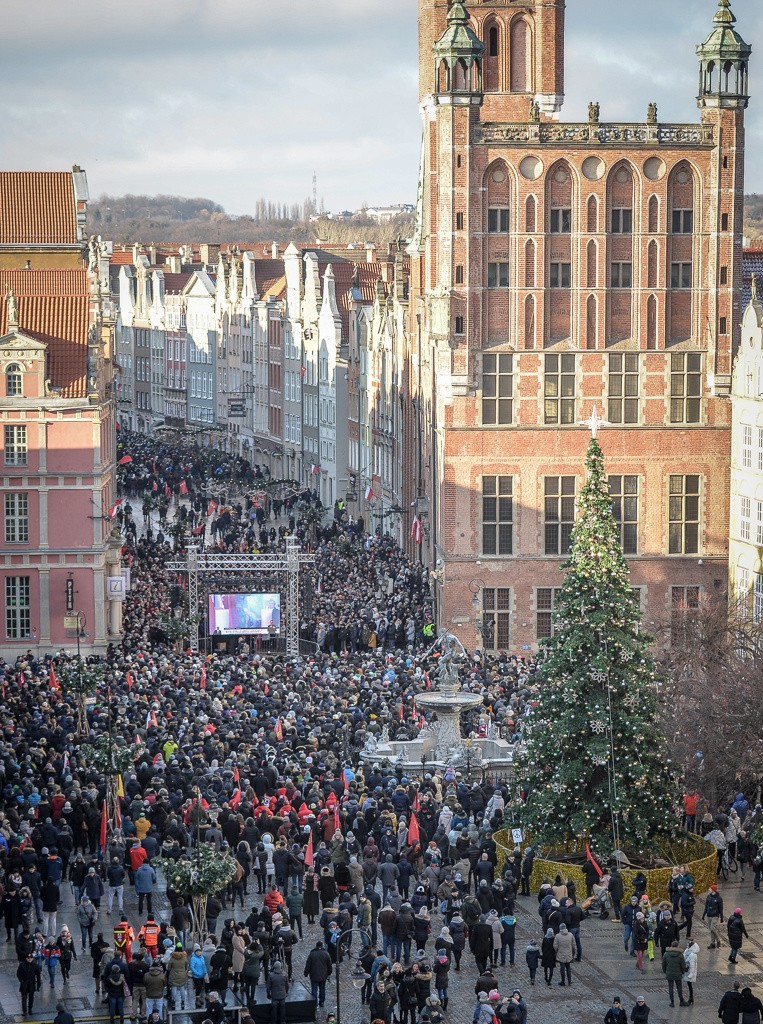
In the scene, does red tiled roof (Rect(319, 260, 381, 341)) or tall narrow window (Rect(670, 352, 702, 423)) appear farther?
red tiled roof (Rect(319, 260, 381, 341))

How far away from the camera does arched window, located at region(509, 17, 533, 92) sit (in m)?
78.8

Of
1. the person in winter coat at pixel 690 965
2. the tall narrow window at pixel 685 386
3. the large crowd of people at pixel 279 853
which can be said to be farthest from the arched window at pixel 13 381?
the person in winter coat at pixel 690 965

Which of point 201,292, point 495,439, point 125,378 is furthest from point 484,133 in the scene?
point 125,378

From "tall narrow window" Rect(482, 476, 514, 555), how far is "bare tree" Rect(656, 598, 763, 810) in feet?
57.4

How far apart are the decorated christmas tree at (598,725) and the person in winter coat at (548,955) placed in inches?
199

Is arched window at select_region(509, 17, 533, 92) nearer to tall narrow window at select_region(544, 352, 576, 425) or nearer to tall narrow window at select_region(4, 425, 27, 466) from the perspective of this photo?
tall narrow window at select_region(544, 352, 576, 425)

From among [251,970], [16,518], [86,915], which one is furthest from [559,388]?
[251,970]

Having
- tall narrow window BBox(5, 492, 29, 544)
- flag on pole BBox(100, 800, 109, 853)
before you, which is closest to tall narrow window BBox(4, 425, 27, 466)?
tall narrow window BBox(5, 492, 29, 544)

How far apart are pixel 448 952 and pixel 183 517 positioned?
6315cm

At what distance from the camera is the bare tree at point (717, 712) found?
43906mm

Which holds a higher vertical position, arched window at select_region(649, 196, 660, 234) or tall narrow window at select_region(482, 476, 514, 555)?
arched window at select_region(649, 196, 660, 234)

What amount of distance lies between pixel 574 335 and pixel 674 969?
38.6 meters

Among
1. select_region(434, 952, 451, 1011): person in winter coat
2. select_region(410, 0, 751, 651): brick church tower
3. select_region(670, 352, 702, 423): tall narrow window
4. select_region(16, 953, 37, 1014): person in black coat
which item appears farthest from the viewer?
select_region(670, 352, 702, 423): tall narrow window

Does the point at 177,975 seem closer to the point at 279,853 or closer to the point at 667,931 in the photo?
the point at 279,853
